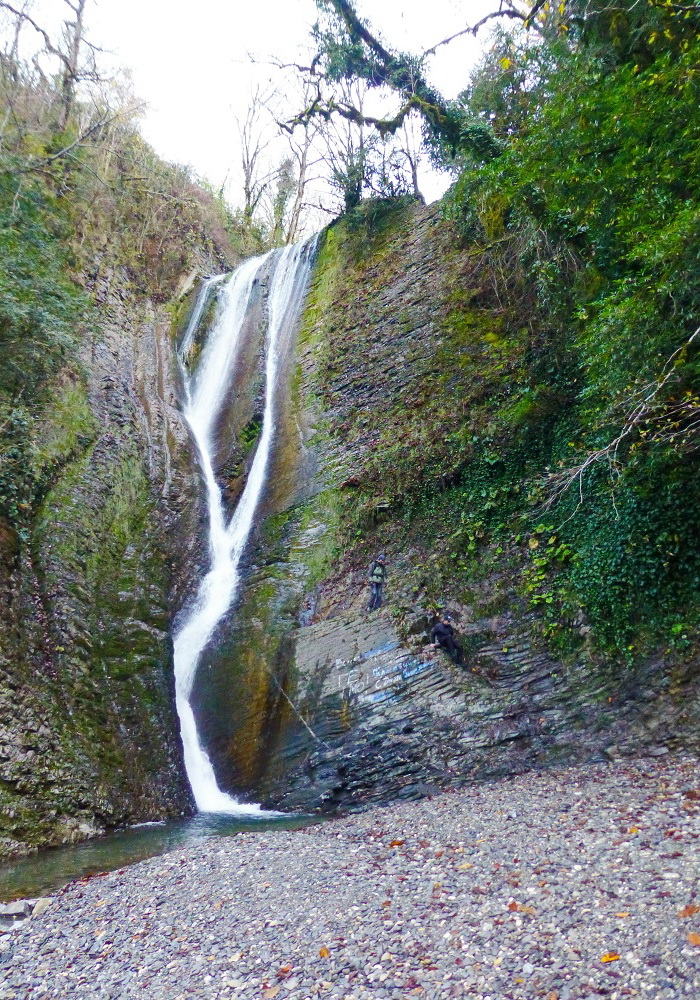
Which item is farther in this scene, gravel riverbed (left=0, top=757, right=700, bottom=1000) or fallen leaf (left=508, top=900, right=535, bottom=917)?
fallen leaf (left=508, top=900, right=535, bottom=917)

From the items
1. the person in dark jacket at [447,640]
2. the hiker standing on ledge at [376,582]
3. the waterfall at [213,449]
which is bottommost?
the person in dark jacket at [447,640]

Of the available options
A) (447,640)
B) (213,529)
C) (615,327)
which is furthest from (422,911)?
(213,529)

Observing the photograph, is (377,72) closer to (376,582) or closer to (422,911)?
(376,582)

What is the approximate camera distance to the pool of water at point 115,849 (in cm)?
649

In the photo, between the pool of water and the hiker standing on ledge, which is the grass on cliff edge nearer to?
the hiker standing on ledge

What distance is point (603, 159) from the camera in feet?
24.5

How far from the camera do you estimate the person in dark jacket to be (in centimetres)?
848

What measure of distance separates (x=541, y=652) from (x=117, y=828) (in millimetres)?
6427

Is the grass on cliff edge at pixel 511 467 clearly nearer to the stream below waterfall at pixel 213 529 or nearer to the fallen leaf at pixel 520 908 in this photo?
the stream below waterfall at pixel 213 529

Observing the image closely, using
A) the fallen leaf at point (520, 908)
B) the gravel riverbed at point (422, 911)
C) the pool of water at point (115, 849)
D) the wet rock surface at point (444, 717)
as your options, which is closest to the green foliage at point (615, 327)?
the wet rock surface at point (444, 717)

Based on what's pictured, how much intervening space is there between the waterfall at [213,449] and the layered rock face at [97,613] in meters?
0.30

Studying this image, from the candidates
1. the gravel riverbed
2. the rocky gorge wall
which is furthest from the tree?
the gravel riverbed

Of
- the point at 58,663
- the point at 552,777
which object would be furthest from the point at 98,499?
the point at 552,777

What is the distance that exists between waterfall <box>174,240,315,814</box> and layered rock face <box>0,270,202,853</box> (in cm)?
30
